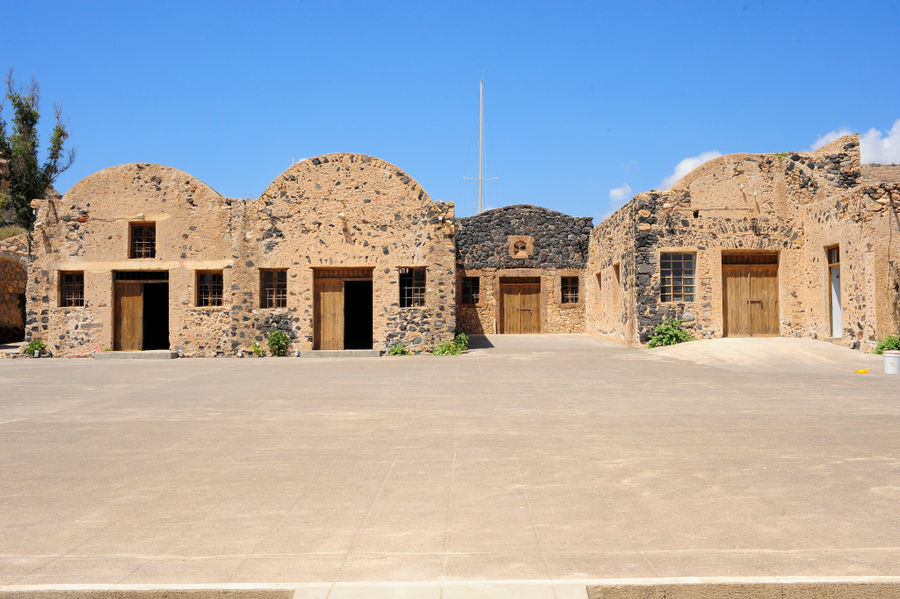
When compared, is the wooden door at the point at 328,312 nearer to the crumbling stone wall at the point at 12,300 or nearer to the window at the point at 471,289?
the window at the point at 471,289

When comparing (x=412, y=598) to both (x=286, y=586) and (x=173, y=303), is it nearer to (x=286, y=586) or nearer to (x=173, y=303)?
(x=286, y=586)

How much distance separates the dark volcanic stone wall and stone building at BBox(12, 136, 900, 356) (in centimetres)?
715

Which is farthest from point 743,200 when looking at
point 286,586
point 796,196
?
point 286,586

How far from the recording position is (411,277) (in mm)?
19359

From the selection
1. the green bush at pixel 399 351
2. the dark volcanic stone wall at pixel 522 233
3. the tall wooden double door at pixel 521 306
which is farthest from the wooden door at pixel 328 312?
the tall wooden double door at pixel 521 306

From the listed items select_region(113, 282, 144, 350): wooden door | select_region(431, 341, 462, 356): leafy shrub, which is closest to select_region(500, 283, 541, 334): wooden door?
select_region(431, 341, 462, 356): leafy shrub

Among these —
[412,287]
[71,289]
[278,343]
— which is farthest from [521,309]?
[71,289]

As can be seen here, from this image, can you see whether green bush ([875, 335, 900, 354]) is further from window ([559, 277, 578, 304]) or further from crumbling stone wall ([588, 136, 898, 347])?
window ([559, 277, 578, 304])

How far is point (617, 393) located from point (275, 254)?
40.2 ft

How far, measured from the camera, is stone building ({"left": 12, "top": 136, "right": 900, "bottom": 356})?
1866cm

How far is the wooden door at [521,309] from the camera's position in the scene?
27.0m

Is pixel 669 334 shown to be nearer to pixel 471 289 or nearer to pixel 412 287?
pixel 412 287

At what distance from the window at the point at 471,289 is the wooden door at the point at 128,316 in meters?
12.5

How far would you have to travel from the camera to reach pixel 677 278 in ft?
61.7
